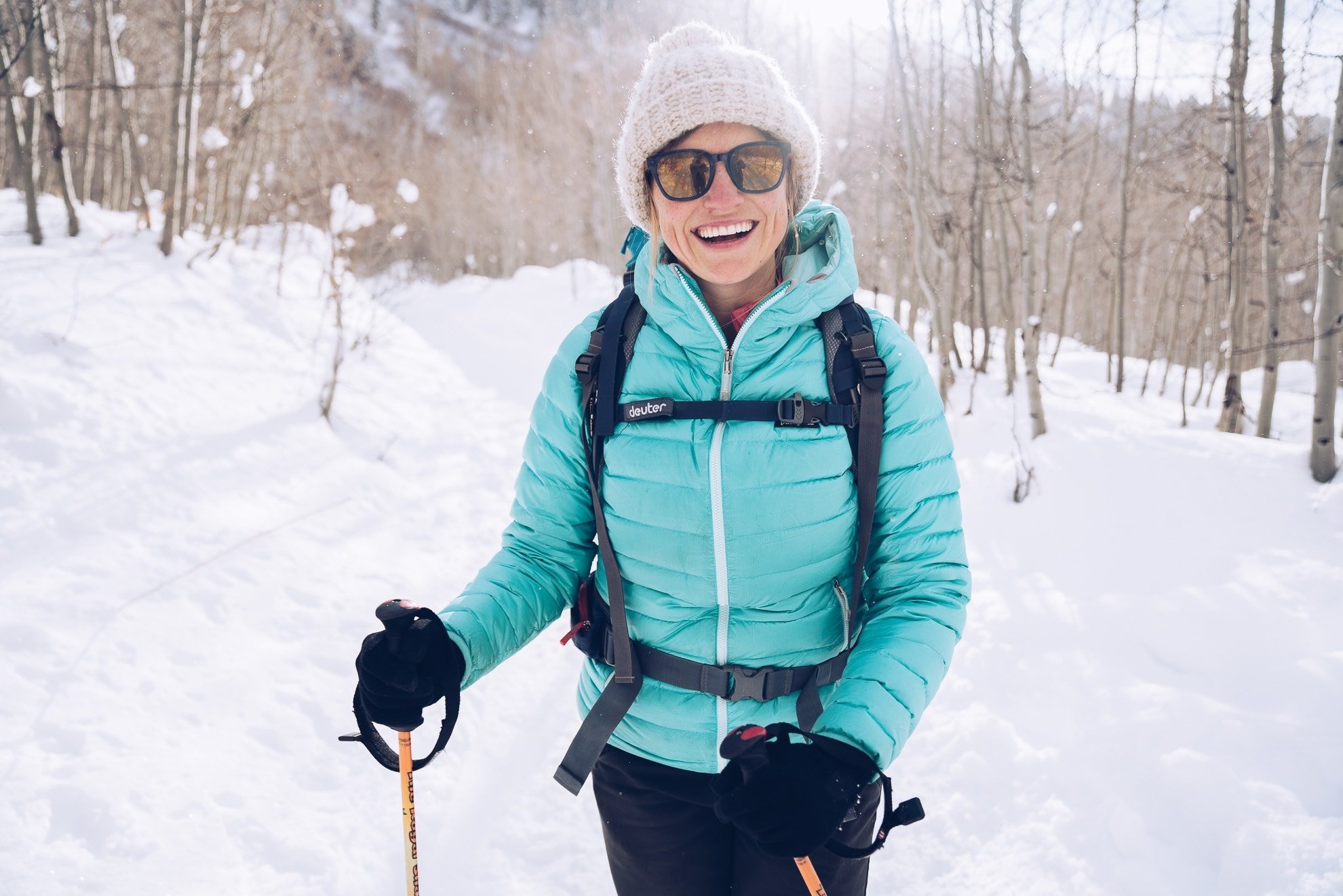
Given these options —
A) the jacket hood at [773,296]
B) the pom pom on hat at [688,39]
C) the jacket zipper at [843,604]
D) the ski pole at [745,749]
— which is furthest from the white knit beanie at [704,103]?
the ski pole at [745,749]

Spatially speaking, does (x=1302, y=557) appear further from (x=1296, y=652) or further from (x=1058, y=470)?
(x=1058, y=470)

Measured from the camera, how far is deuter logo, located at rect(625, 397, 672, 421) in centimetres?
136

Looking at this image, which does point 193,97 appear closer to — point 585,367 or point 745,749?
point 585,367

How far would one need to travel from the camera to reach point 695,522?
1.33 metres

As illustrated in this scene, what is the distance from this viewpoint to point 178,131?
7621 mm

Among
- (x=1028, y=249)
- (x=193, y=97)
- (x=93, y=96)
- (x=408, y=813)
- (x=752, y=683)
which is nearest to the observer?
(x=752, y=683)

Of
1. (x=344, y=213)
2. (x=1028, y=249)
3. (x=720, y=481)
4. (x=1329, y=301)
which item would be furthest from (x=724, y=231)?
(x=1028, y=249)

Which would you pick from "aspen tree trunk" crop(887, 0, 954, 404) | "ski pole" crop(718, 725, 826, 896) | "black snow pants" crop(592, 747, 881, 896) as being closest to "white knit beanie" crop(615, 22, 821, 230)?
"ski pole" crop(718, 725, 826, 896)

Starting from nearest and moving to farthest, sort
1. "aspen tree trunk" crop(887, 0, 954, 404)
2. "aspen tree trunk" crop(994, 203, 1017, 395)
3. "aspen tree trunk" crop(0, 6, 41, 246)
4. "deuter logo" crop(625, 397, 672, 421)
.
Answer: "deuter logo" crop(625, 397, 672, 421), "aspen tree trunk" crop(0, 6, 41, 246), "aspen tree trunk" crop(887, 0, 954, 404), "aspen tree trunk" crop(994, 203, 1017, 395)

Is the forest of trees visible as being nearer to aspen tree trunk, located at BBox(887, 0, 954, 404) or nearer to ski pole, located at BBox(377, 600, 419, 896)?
aspen tree trunk, located at BBox(887, 0, 954, 404)

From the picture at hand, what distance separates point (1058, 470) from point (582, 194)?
20.8m

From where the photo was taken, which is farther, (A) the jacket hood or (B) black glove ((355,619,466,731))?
(A) the jacket hood

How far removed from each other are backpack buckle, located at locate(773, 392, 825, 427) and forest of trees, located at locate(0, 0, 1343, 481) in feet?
16.2

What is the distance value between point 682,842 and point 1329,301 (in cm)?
557
